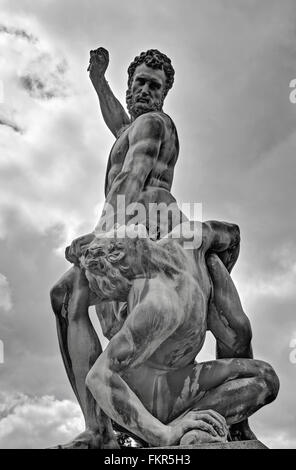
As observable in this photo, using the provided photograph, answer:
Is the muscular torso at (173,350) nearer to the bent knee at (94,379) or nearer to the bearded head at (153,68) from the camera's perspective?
the bent knee at (94,379)

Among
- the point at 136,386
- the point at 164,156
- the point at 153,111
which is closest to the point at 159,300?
the point at 136,386

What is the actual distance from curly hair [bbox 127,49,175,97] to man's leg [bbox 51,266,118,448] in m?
2.68

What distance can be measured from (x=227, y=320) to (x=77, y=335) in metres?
1.31

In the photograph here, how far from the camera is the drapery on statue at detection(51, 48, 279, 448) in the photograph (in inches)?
187

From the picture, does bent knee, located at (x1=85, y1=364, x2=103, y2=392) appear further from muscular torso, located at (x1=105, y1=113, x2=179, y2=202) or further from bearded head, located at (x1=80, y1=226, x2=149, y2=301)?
muscular torso, located at (x1=105, y1=113, x2=179, y2=202)

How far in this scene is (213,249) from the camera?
18.8 feet

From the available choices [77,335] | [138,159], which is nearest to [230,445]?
[77,335]

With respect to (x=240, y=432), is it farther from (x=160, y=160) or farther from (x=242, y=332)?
(x=160, y=160)

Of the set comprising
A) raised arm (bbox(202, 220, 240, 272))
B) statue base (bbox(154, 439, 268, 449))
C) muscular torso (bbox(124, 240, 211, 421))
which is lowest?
statue base (bbox(154, 439, 268, 449))

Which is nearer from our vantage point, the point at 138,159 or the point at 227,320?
the point at 227,320

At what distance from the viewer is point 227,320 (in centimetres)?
555

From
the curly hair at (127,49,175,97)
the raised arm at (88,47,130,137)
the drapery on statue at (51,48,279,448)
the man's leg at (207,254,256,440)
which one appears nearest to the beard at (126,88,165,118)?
the curly hair at (127,49,175,97)

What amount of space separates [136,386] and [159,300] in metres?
0.73
